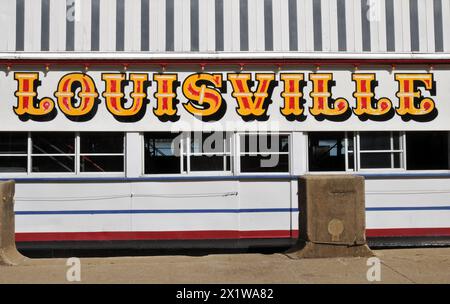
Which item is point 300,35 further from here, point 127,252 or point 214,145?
point 127,252

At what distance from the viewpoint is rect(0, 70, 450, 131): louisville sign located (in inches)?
308

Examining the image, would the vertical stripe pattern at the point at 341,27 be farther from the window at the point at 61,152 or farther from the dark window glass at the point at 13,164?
the dark window glass at the point at 13,164

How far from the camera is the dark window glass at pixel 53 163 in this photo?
794cm

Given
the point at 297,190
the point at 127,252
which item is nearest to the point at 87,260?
the point at 127,252

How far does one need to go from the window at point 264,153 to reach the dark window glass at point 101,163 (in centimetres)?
191

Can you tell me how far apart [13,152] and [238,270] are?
3964 millimetres

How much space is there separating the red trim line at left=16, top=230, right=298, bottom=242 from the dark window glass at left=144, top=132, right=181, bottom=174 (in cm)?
97

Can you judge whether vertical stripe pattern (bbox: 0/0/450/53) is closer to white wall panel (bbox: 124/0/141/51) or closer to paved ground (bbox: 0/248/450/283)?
white wall panel (bbox: 124/0/141/51)

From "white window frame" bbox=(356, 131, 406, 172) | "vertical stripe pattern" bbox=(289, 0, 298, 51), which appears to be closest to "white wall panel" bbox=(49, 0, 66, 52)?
"vertical stripe pattern" bbox=(289, 0, 298, 51)

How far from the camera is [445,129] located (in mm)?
8125

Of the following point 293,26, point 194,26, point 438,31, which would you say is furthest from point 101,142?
point 438,31

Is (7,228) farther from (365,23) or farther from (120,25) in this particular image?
(365,23)
